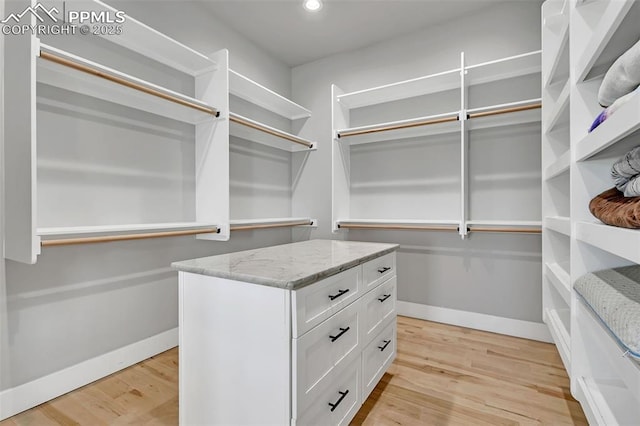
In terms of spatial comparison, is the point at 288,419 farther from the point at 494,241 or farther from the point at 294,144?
the point at 294,144

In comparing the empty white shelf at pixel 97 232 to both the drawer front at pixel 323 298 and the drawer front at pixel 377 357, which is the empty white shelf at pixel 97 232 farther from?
the drawer front at pixel 377 357

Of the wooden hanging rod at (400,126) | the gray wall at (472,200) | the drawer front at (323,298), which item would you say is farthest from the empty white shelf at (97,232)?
the gray wall at (472,200)

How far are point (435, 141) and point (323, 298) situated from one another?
7.11ft

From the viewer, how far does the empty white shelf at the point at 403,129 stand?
8.49ft

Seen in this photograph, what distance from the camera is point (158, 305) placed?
2322 mm

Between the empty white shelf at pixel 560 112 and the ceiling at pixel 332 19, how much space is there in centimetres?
138

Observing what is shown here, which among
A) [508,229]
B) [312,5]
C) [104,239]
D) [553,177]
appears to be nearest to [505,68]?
[553,177]

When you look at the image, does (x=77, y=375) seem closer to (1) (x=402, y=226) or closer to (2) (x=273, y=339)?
(2) (x=273, y=339)

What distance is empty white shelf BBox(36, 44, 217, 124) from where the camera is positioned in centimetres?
158

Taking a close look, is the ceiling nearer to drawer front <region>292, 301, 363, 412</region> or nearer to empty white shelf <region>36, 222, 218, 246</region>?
empty white shelf <region>36, 222, 218, 246</region>

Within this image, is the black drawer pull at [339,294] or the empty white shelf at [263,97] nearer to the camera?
the black drawer pull at [339,294]

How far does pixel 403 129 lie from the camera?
2846 millimetres

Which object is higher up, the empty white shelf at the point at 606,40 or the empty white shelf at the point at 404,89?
the empty white shelf at the point at 404,89

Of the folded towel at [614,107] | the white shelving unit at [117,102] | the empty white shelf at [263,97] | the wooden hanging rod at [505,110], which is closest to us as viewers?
the folded towel at [614,107]
